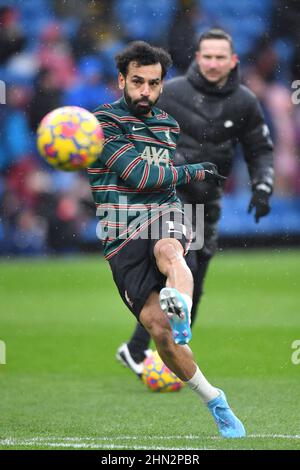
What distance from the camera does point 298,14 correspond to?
62.1 ft

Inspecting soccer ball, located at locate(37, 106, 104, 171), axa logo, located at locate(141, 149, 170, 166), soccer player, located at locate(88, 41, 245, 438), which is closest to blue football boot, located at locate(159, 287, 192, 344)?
soccer player, located at locate(88, 41, 245, 438)

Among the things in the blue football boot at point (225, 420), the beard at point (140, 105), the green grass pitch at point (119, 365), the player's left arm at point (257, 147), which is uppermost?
the beard at point (140, 105)

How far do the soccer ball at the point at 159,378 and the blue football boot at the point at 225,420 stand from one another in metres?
1.84

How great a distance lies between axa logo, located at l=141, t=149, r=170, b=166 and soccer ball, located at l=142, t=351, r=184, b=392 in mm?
1980

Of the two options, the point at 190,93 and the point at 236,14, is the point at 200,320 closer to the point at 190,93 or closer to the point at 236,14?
the point at 190,93

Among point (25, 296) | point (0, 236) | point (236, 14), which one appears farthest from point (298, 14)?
point (25, 296)

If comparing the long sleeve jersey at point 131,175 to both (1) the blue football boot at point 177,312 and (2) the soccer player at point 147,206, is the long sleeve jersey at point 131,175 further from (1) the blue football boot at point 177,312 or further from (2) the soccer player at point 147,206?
(1) the blue football boot at point 177,312

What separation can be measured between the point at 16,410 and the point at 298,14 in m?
13.6

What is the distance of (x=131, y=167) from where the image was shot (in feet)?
19.2

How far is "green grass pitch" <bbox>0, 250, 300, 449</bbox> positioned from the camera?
584 centimetres

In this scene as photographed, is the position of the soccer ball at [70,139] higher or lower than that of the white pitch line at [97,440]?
higher

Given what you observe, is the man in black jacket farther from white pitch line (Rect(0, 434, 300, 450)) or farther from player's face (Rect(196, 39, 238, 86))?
→ white pitch line (Rect(0, 434, 300, 450))

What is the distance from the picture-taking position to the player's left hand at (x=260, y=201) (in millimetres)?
7961

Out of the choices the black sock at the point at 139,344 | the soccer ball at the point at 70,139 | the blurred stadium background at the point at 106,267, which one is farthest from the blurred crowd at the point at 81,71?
the soccer ball at the point at 70,139
